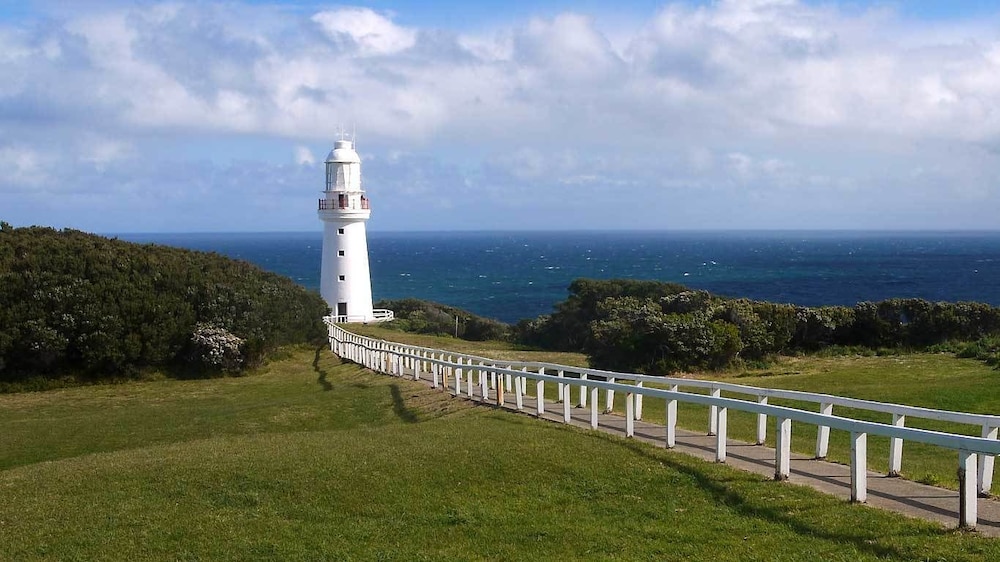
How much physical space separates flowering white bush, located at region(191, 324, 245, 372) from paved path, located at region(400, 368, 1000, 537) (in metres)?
19.0

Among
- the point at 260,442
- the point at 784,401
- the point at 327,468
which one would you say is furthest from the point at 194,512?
the point at 784,401

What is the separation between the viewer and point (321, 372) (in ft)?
102

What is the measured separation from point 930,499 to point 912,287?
305 ft

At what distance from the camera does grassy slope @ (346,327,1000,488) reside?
12.3m

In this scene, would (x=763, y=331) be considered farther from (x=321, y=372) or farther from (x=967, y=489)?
(x=967, y=489)

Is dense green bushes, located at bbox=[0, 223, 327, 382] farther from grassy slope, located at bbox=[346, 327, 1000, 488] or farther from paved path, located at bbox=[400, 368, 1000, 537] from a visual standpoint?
paved path, located at bbox=[400, 368, 1000, 537]

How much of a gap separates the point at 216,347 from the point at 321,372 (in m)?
3.68

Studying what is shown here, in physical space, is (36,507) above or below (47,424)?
above

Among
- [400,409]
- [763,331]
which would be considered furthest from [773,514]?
[763,331]

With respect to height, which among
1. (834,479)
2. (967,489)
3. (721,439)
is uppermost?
(967,489)

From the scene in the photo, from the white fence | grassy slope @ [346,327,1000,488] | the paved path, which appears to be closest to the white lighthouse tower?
grassy slope @ [346,327,1000,488]

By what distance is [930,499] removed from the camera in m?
9.00

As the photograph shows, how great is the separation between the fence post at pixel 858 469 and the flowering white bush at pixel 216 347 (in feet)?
83.9

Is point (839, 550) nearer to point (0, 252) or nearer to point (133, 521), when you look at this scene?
point (133, 521)
